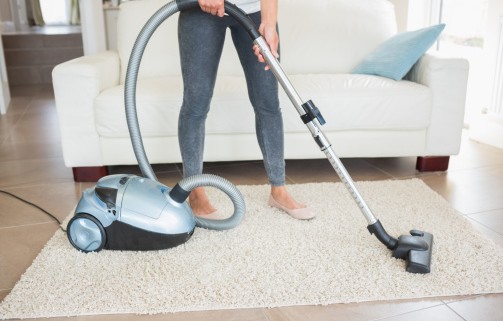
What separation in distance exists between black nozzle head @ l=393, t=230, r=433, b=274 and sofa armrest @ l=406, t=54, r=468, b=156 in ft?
2.83

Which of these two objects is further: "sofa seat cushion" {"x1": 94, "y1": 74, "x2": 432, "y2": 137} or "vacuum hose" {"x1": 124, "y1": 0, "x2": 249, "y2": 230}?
"sofa seat cushion" {"x1": 94, "y1": 74, "x2": 432, "y2": 137}

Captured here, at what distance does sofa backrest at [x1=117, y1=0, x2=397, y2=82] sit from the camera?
8.30ft

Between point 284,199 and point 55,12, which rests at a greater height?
point 55,12

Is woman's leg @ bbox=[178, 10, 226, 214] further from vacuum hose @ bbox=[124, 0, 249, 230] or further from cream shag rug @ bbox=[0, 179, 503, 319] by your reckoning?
cream shag rug @ bbox=[0, 179, 503, 319]

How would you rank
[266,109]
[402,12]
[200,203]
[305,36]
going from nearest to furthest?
1. [266,109]
2. [200,203]
3. [305,36]
4. [402,12]

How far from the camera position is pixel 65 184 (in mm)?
2172

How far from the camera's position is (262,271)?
4.53 ft

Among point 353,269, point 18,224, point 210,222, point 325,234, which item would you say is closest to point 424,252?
point 353,269

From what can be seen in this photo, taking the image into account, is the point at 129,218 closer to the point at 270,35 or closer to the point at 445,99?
the point at 270,35

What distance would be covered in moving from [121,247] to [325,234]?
0.65 m

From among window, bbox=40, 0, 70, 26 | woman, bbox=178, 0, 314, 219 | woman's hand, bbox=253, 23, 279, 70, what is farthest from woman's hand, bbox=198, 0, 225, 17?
window, bbox=40, 0, 70, 26

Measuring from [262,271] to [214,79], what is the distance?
61 cm

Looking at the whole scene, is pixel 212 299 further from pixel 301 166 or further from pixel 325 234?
pixel 301 166

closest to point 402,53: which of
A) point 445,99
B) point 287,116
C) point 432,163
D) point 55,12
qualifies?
point 445,99
